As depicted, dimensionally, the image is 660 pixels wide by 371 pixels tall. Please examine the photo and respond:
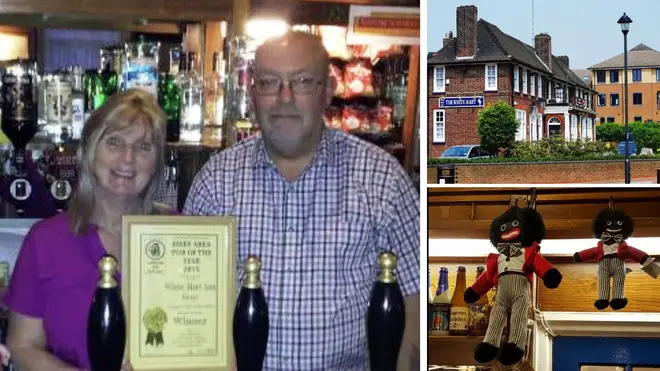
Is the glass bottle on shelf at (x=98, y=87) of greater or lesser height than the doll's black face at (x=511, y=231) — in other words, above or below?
above

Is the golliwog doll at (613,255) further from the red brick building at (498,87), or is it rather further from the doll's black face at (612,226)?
the red brick building at (498,87)

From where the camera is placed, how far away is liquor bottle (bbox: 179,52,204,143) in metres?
3.04

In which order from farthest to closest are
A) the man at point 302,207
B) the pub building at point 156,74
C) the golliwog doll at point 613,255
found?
1. the golliwog doll at point 613,255
2. the man at point 302,207
3. the pub building at point 156,74

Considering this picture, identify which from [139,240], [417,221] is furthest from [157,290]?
[417,221]

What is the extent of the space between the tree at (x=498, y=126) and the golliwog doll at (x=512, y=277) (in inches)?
8.9

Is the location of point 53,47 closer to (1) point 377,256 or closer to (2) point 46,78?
(2) point 46,78

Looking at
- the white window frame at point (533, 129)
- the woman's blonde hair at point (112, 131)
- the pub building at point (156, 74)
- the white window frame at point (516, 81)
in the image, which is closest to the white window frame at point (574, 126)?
the white window frame at point (533, 129)

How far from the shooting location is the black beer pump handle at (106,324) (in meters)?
3.00

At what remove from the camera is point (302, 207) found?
10.3ft

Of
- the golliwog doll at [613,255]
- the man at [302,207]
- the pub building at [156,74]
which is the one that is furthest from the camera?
the golliwog doll at [613,255]

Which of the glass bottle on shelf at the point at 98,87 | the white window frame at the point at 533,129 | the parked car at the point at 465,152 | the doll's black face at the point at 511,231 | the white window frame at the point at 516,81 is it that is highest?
the white window frame at the point at 516,81

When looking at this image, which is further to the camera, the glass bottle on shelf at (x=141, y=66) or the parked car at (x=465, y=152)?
the parked car at (x=465, y=152)

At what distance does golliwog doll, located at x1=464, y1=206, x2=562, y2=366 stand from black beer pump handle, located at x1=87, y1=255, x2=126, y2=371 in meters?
1.22

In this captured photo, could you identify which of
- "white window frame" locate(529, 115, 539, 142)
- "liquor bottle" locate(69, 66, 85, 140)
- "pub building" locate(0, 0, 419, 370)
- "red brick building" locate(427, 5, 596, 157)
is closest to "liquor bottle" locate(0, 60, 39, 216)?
"pub building" locate(0, 0, 419, 370)
